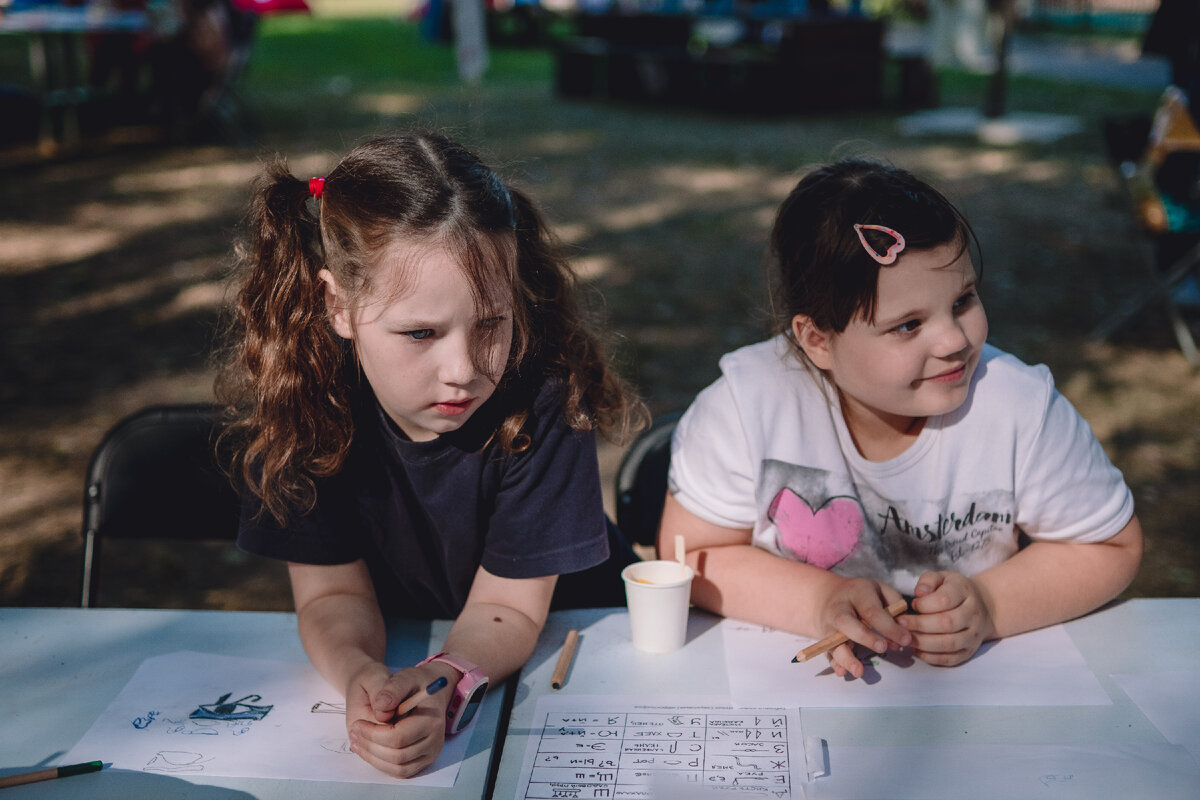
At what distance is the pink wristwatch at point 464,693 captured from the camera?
130 centimetres

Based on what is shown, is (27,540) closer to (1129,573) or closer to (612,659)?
(612,659)

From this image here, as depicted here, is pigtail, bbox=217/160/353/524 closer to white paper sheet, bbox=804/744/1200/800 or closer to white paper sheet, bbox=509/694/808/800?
white paper sheet, bbox=509/694/808/800

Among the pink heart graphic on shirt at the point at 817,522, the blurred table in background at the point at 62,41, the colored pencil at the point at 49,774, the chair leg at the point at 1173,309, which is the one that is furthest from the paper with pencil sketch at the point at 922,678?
the blurred table in background at the point at 62,41

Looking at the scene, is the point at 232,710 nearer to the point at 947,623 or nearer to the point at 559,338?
the point at 559,338

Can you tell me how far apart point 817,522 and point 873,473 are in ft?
0.37

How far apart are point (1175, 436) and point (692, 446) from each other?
3.13 metres

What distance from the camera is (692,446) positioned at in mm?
1662

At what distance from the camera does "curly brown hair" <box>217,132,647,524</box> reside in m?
1.44

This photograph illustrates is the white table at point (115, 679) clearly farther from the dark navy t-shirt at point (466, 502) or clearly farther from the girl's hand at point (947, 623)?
the girl's hand at point (947, 623)

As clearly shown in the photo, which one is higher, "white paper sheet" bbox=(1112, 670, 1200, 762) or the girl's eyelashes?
the girl's eyelashes

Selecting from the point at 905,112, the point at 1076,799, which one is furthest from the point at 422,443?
the point at 905,112

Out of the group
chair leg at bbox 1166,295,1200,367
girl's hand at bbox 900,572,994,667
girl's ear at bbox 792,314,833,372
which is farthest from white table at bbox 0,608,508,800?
chair leg at bbox 1166,295,1200,367

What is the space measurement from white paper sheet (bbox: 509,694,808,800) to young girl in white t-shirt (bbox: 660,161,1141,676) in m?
0.18

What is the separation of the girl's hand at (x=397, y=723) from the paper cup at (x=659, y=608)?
0.27 metres
